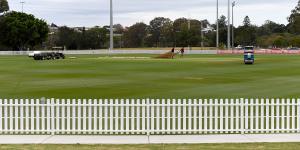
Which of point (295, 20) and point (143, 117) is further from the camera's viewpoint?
point (295, 20)

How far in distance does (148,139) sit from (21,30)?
4716 inches

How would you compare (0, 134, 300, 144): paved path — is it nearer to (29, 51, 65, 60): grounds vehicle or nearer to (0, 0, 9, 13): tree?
(29, 51, 65, 60): grounds vehicle

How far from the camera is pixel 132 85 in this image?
30266 millimetres

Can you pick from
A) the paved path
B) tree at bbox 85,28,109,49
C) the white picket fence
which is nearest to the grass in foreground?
the paved path

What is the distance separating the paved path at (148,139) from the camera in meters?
12.7

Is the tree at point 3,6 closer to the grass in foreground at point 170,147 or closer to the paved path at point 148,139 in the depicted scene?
the paved path at point 148,139

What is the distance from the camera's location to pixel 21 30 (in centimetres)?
12850

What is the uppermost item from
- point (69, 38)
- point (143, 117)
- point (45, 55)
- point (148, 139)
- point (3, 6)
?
point (3, 6)

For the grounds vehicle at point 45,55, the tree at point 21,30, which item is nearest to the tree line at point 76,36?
the tree at point 21,30

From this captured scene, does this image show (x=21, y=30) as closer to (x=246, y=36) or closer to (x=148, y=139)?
(x=246, y=36)

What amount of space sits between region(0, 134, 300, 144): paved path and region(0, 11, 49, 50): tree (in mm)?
118531

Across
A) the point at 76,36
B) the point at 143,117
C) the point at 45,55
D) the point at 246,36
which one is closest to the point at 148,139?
the point at 143,117

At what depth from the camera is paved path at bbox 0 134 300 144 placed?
12.7 m

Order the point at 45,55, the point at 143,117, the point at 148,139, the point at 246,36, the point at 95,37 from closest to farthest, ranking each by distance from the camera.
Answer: the point at 148,139
the point at 143,117
the point at 45,55
the point at 95,37
the point at 246,36
